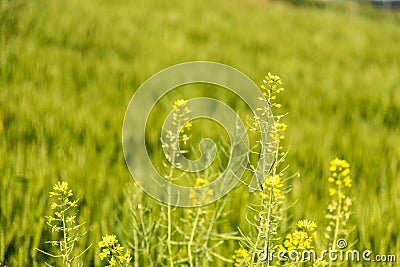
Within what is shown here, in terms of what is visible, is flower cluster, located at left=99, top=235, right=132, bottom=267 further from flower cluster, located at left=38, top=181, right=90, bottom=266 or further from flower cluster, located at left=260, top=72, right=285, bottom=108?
flower cluster, located at left=260, top=72, right=285, bottom=108

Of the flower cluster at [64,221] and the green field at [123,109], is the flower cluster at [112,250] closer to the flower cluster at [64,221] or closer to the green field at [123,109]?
the flower cluster at [64,221]

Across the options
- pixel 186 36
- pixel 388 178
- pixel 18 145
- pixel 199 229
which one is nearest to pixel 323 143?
pixel 388 178

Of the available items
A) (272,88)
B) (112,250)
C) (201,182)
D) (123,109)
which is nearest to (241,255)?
(201,182)

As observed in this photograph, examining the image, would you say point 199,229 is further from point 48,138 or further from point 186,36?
point 186,36

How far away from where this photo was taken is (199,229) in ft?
4.19

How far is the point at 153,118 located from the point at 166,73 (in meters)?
0.97

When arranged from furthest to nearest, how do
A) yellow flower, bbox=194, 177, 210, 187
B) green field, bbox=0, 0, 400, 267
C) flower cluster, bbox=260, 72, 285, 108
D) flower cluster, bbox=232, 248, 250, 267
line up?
green field, bbox=0, 0, 400, 267
yellow flower, bbox=194, 177, 210, 187
flower cluster, bbox=232, 248, 250, 267
flower cluster, bbox=260, 72, 285, 108

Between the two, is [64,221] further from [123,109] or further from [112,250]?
[123,109]

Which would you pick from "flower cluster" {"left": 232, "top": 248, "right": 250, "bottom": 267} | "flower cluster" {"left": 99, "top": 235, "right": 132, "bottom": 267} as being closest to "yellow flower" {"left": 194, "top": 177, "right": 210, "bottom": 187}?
"flower cluster" {"left": 232, "top": 248, "right": 250, "bottom": 267}

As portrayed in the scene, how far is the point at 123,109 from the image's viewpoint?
103 inches

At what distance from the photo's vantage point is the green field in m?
1.55

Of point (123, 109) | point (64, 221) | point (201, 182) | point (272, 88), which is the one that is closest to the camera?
point (272, 88)

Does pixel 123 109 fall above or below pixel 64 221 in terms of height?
above

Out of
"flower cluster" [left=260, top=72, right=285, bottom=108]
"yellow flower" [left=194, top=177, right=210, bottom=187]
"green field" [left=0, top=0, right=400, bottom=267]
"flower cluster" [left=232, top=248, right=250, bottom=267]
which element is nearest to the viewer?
"flower cluster" [left=260, top=72, right=285, bottom=108]
